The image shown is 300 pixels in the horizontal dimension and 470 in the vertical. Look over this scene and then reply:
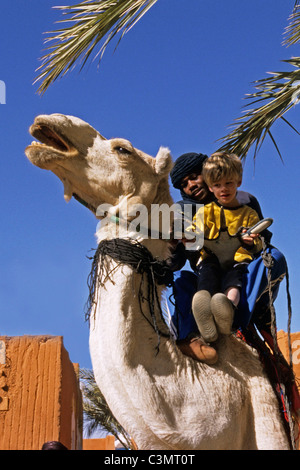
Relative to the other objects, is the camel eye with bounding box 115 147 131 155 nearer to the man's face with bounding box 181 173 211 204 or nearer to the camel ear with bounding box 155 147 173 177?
the camel ear with bounding box 155 147 173 177

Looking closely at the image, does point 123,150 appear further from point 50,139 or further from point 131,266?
point 131,266

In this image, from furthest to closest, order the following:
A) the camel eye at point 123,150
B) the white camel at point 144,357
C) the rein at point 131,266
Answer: the camel eye at point 123,150
the rein at point 131,266
the white camel at point 144,357

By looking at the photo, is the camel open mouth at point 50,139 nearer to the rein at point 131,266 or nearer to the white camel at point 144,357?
the white camel at point 144,357

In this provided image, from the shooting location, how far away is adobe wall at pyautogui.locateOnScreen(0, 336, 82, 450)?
7945mm

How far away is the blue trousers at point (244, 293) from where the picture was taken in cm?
419

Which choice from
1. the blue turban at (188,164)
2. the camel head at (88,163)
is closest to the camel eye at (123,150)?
the camel head at (88,163)

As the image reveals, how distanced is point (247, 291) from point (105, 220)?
950 mm

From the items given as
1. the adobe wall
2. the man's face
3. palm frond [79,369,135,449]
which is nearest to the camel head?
the man's face

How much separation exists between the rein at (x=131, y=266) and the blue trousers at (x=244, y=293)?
257 millimetres

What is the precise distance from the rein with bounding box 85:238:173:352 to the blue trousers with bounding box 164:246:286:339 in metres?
0.26
